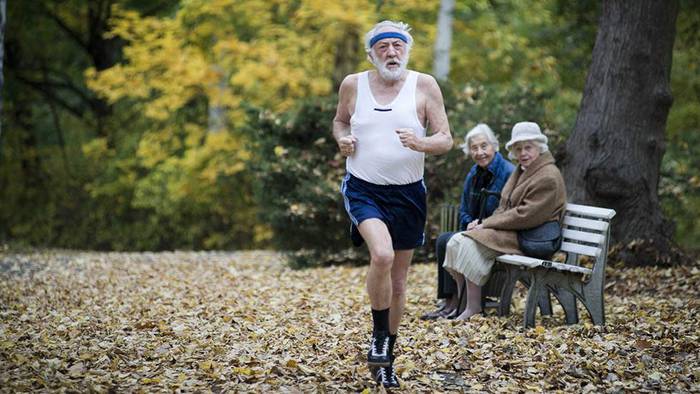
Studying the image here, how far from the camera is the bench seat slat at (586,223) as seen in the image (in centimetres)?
648

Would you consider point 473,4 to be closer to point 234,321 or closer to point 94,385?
point 234,321

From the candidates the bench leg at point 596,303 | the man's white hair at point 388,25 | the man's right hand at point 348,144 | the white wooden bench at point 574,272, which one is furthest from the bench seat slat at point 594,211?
the man's right hand at point 348,144

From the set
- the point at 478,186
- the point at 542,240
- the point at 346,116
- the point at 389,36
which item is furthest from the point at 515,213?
the point at 389,36

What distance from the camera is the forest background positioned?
37.3 ft

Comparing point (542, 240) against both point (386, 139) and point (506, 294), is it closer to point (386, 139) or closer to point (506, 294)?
point (506, 294)

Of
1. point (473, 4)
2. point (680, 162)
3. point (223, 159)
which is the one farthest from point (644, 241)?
point (223, 159)

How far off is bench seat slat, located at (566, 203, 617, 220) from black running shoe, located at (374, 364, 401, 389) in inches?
93.9

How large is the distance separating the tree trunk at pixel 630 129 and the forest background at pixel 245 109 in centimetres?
195

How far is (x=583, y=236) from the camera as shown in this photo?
6586mm

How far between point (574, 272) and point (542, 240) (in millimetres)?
340

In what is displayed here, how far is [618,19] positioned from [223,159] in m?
8.98

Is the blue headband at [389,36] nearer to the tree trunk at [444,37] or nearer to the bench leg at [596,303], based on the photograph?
the bench leg at [596,303]

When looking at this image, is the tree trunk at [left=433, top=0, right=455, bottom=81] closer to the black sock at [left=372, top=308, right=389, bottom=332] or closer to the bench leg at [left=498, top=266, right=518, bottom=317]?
the bench leg at [left=498, top=266, right=518, bottom=317]

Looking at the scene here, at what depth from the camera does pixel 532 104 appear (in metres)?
11.2
